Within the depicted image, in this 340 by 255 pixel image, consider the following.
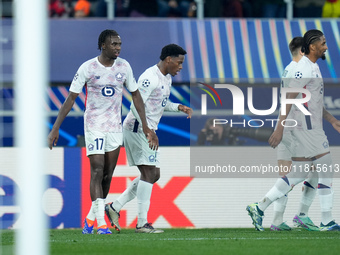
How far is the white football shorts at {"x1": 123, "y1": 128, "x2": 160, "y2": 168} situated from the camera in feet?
27.1

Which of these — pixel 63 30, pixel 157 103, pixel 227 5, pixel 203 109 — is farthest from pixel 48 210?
pixel 227 5

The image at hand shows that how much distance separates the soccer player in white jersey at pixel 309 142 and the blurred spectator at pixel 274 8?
21.1 feet

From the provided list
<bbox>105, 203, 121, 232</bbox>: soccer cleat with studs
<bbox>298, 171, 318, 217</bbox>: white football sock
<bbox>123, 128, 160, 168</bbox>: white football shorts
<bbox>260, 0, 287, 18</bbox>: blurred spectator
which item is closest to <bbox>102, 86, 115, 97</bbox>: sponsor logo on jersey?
<bbox>123, 128, 160, 168</bbox>: white football shorts

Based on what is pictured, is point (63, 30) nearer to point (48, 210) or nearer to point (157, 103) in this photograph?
point (48, 210)

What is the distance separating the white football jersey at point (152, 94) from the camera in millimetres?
8266

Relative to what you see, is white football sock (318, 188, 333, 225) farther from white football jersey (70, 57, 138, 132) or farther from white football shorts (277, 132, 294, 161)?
white football jersey (70, 57, 138, 132)

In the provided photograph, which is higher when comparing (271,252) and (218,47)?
(218,47)

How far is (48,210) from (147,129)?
257 centimetres

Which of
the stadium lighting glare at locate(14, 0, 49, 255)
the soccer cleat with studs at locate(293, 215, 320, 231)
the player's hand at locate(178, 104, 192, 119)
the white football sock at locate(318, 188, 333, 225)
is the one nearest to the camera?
the stadium lighting glare at locate(14, 0, 49, 255)

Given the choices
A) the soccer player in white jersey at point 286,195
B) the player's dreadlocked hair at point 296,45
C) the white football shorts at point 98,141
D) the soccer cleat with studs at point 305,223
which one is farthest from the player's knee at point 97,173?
the player's dreadlocked hair at point 296,45

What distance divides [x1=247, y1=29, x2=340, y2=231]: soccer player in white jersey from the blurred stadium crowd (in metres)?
6.43

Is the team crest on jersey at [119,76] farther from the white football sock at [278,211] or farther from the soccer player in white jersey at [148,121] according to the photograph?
the white football sock at [278,211]

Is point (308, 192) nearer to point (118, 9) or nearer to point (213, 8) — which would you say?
point (213, 8)

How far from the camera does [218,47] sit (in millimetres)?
14688
